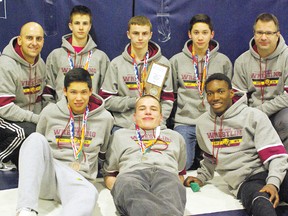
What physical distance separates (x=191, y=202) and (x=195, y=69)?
1266 mm

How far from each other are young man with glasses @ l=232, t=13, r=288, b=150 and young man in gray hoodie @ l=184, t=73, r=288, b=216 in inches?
28.1

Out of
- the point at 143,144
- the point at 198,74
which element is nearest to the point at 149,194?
the point at 143,144

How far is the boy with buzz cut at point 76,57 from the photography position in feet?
13.1

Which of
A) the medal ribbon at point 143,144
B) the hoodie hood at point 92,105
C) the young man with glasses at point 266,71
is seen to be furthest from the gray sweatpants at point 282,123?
the hoodie hood at point 92,105

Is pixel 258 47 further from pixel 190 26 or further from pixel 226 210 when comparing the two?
pixel 226 210

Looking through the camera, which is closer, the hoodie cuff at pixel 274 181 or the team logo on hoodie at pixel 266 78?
the hoodie cuff at pixel 274 181

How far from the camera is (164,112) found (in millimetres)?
3953

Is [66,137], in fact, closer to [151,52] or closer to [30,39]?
[30,39]

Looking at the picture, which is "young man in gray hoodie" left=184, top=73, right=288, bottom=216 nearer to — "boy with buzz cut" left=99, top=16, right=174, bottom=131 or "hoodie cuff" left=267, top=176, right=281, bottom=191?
"hoodie cuff" left=267, top=176, right=281, bottom=191

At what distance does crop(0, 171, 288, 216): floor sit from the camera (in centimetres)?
301

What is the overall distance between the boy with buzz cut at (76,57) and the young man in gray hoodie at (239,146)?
3.51ft

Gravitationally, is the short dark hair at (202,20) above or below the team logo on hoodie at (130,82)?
above

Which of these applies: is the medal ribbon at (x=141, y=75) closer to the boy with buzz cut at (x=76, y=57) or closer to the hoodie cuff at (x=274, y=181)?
the boy with buzz cut at (x=76, y=57)

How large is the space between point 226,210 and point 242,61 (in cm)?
146
